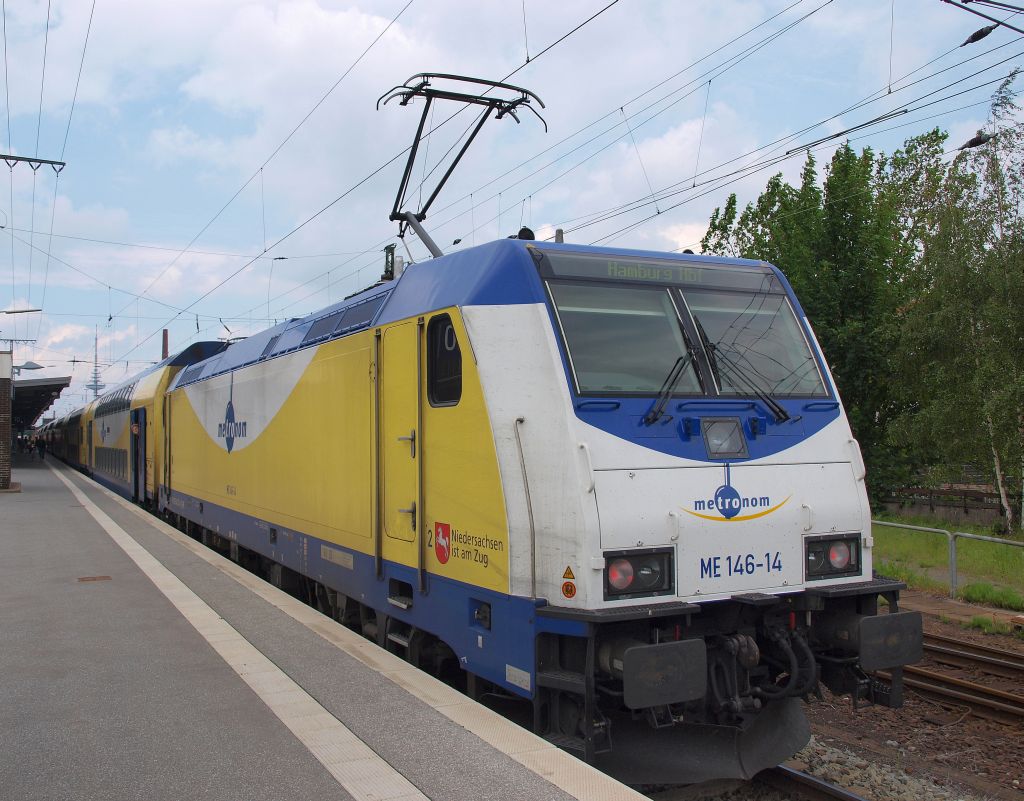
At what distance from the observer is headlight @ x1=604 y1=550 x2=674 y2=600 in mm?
4512

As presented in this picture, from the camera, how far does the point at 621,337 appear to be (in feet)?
17.1

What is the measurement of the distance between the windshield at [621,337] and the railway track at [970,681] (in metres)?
4.05

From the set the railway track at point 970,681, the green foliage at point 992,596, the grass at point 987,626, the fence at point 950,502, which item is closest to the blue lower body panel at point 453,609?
the railway track at point 970,681

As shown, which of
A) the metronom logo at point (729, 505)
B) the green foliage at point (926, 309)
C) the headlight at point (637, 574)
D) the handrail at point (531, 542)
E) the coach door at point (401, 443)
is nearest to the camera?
the headlight at point (637, 574)

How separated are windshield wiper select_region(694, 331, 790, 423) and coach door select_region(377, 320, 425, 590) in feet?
6.01

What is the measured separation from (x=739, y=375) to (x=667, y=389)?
624mm

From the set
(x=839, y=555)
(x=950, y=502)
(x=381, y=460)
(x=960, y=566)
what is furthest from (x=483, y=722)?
(x=950, y=502)

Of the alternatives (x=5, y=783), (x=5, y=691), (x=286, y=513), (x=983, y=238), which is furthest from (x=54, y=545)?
(x=983, y=238)

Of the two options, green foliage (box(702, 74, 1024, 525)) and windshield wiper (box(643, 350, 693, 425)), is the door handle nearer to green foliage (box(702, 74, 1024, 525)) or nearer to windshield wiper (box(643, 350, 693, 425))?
windshield wiper (box(643, 350, 693, 425))

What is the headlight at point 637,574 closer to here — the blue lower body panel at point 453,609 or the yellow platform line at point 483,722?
the blue lower body panel at point 453,609

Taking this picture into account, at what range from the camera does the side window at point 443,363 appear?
5288 mm

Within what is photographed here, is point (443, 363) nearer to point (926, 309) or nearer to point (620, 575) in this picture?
point (620, 575)

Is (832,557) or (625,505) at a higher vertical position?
(625,505)

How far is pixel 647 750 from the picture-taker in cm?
486
